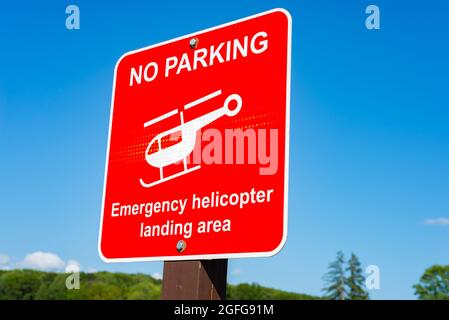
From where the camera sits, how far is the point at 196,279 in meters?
3.37

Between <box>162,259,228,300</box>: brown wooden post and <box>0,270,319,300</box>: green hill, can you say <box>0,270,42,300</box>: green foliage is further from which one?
<box>162,259,228,300</box>: brown wooden post

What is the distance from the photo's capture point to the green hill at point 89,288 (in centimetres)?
10269

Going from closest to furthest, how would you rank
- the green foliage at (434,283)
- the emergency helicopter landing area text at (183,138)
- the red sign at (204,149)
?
the red sign at (204,149), the emergency helicopter landing area text at (183,138), the green foliage at (434,283)

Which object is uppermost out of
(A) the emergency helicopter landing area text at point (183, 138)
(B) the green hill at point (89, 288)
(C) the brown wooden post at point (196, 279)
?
(B) the green hill at point (89, 288)

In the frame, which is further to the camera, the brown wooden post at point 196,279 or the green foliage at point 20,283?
the green foliage at point 20,283

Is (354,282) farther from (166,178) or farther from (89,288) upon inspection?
(166,178)

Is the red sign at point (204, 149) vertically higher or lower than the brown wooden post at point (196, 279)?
higher

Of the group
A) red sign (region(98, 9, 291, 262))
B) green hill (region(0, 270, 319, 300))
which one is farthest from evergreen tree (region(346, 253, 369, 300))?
red sign (region(98, 9, 291, 262))

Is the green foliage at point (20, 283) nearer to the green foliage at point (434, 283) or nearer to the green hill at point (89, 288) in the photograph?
the green hill at point (89, 288)

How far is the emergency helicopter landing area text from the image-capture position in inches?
140

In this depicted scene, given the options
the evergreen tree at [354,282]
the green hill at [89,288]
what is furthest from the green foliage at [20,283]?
the evergreen tree at [354,282]

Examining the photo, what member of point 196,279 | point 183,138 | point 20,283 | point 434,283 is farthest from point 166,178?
point 20,283

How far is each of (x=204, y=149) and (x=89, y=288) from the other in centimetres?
10486
